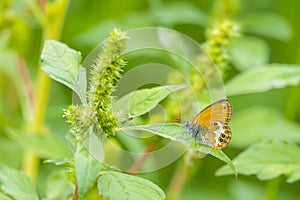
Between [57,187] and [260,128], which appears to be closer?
[57,187]

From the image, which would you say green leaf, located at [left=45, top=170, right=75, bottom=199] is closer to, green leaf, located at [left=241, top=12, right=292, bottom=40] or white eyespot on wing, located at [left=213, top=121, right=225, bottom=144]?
white eyespot on wing, located at [left=213, top=121, right=225, bottom=144]

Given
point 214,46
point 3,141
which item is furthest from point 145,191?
point 3,141

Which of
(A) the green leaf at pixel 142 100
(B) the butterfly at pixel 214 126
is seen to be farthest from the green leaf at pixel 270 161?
(A) the green leaf at pixel 142 100

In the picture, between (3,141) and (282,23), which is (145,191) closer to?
(3,141)

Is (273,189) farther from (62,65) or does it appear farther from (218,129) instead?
(62,65)

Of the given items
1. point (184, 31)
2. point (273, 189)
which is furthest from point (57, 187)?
point (184, 31)

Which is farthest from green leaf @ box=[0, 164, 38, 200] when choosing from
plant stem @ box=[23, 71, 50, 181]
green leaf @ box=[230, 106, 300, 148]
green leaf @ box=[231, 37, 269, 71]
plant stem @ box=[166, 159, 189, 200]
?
green leaf @ box=[231, 37, 269, 71]
